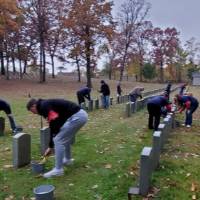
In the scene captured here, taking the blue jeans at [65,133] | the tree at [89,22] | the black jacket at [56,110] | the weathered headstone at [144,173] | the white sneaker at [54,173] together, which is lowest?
the white sneaker at [54,173]

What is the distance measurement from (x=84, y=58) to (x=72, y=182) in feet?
137

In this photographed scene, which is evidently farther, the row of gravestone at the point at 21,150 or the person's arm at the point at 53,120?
the row of gravestone at the point at 21,150

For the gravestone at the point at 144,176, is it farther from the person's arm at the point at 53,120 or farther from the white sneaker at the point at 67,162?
the white sneaker at the point at 67,162

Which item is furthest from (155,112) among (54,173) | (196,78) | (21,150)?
(196,78)

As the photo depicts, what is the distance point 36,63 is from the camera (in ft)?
182

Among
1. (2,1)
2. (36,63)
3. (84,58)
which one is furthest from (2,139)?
(36,63)

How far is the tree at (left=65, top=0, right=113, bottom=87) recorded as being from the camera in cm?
4553

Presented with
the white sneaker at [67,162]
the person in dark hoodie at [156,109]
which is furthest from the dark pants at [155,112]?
the white sneaker at [67,162]

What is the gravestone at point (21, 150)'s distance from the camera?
325 inches

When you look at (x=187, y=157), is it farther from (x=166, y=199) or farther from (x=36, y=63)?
(x=36, y=63)

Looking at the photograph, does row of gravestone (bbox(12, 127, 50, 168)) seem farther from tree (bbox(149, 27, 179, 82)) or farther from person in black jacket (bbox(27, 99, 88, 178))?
tree (bbox(149, 27, 179, 82))

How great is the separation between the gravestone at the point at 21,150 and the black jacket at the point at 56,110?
3.49ft

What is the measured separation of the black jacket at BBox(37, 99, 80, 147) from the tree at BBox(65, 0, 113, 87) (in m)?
38.9

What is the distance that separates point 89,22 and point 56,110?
129ft
